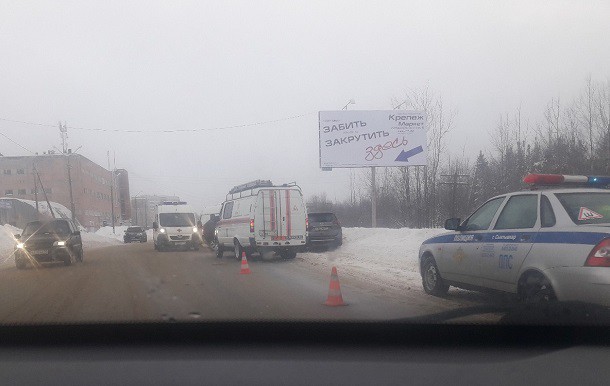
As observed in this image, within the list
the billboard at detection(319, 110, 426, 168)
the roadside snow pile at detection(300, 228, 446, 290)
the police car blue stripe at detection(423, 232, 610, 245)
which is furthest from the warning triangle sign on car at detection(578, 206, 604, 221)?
the billboard at detection(319, 110, 426, 168)

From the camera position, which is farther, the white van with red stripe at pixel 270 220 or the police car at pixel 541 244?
the white van with red stripe at pixel 270 220

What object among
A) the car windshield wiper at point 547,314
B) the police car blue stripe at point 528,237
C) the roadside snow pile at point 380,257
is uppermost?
the police car blue stripe at point 528,237

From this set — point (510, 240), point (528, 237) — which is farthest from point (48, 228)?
point (528, 237)

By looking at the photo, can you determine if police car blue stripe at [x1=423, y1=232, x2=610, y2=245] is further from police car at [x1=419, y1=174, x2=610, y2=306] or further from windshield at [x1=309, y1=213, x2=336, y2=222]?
windshield at [x1=309, y1=213, x2=336, y2=222]

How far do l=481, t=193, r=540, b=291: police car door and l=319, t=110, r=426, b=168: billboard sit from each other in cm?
2233

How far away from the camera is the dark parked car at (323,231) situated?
929 inches

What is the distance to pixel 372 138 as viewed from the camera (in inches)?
1192

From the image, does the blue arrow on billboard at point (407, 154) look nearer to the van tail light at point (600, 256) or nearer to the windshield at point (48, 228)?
the windshield at point (48, 228)

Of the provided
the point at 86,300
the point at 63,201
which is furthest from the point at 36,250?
the point at 63,201

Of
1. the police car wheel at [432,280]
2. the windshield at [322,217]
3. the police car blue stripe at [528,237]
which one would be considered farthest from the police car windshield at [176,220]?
the police car blue stripe at [528,237]

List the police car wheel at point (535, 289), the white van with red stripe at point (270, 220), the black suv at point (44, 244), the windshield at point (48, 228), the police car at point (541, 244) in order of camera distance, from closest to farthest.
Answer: the police car at point (541, 244)
the police car wheel at point (535, 289)
the black suv at point (44, 244)
the windshield at point (48, 228)
the white van with red stripe at point (270, 220)

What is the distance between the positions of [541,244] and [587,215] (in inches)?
24.3

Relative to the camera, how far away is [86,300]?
953cm

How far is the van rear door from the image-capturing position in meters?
18.7
